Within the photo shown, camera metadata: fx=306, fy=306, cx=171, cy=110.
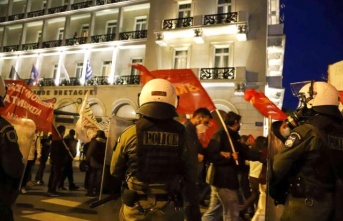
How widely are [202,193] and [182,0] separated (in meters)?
14.9

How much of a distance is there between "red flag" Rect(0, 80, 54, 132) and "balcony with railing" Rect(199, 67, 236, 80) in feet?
36.4

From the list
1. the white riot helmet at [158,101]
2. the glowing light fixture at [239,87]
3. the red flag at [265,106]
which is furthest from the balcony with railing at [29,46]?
the white riot helmet at [158,101]

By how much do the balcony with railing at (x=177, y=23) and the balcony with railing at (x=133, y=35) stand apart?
206 centimetres

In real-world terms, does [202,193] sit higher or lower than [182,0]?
lower

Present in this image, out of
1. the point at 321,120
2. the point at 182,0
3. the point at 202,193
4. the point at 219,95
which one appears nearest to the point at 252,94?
the point at 202,193

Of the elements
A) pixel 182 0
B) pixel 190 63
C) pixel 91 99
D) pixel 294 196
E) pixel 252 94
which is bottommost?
pixel 294 196

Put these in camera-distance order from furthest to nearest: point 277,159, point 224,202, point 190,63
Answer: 1. point 190,63
2. point 224,202
3. point 277,159

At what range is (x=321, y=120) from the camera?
2.47m

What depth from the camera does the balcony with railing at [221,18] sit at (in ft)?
56.1

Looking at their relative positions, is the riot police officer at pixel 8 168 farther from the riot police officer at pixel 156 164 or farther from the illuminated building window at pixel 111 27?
the illuminated building window at pixel 111 27

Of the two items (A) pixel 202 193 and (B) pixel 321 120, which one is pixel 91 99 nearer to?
(A) pixel 202 193

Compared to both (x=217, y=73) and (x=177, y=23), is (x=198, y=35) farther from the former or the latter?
(x=217, y=73)

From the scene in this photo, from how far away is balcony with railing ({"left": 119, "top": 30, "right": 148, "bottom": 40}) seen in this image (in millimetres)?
20594

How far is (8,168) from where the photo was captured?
6.93 ft
